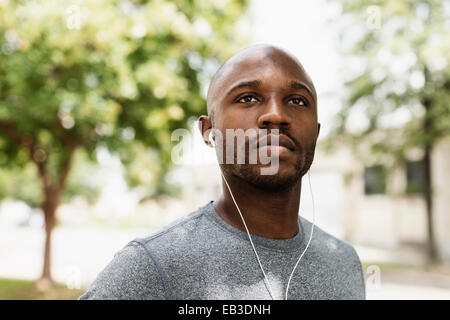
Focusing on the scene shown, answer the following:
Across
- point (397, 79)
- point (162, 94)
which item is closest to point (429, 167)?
point (397, 79)

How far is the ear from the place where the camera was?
130 cm

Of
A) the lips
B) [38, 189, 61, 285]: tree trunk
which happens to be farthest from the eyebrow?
[38, 189, 61, 285]: tree trunk

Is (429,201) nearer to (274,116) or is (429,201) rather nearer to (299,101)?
(299,101)

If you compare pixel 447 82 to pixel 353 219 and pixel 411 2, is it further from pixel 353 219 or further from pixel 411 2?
pixel 353 219

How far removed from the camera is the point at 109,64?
667cm

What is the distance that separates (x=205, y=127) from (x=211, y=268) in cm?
43

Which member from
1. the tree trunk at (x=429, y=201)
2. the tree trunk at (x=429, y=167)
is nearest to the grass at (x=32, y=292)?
the tree trunk at (x=429, y=167)

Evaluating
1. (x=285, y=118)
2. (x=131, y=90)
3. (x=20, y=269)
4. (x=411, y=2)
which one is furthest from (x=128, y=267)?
(x=20, y=269)

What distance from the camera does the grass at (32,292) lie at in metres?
8.12

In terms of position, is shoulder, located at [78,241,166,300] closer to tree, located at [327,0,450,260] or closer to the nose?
the nose

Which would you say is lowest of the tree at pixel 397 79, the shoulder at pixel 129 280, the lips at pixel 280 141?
the shoulder at pixel 129 280

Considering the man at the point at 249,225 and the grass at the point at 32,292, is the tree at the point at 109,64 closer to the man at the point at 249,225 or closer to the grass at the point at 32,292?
the grass at the point at 32,292

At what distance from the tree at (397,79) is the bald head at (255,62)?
32.8ft

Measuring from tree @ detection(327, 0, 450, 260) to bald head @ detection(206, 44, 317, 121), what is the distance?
10.00 metres
